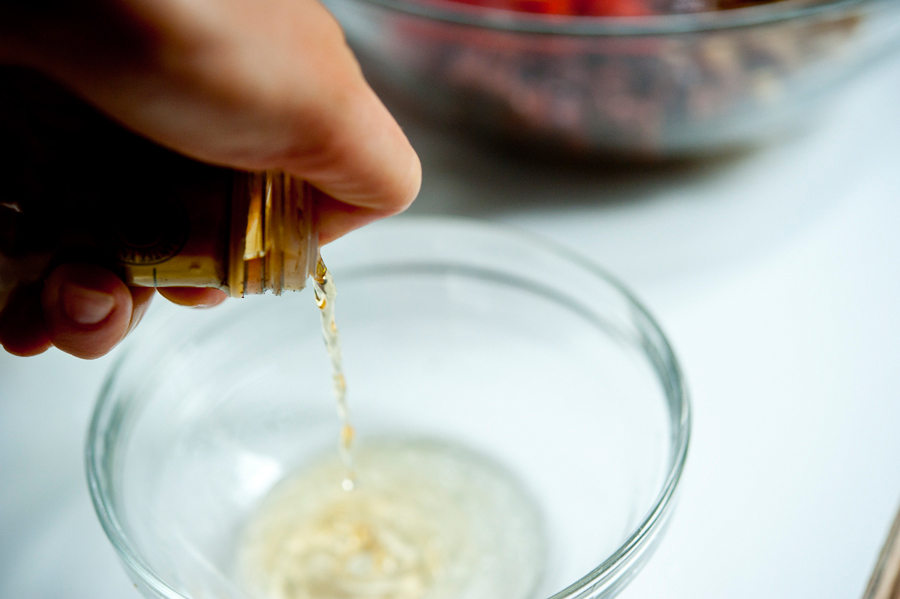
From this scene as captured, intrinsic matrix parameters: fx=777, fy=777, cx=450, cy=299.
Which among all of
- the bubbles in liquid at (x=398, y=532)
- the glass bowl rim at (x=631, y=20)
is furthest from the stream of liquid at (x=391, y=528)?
the glass bowl rim at (x=631, y=20)

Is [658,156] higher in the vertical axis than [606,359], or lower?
higher

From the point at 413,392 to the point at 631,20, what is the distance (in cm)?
40

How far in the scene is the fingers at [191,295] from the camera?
0.48 meters

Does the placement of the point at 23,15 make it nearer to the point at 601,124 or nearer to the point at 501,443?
the point at 501,443

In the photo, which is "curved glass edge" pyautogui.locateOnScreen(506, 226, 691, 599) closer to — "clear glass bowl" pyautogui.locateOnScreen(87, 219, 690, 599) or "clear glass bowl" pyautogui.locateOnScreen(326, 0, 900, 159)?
"clear glass bowl" pyautogui.locateOnScreen(87, 219, 690, 599)

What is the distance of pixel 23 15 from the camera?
0.27m

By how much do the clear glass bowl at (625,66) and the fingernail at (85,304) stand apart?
0.42m

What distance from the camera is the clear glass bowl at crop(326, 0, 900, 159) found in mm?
687

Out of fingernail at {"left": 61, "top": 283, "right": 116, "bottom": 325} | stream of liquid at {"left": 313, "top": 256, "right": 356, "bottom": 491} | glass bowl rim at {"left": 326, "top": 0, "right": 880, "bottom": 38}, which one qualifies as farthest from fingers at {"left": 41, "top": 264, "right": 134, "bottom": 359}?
glass bowl rim at {"left": 326, "top": 0, "right": 880, "bottom": 38}

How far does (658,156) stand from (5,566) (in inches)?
27.3

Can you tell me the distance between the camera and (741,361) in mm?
673

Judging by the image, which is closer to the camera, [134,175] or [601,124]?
[134,175]

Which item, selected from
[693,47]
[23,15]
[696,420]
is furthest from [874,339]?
[23,15]

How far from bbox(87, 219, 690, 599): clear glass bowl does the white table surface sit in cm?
6
